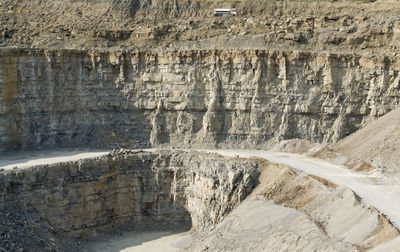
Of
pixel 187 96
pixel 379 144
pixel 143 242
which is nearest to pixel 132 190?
pixel 143 242

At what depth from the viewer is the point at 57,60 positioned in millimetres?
36250

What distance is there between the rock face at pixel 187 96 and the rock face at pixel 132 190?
4.32 metres

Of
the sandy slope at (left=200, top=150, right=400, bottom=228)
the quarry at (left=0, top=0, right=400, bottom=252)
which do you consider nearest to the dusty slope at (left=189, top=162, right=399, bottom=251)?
the quarry at (left=0, top=0, right=400, bottom=252)

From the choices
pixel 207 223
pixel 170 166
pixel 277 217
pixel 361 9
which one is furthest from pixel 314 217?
pixel 361 9

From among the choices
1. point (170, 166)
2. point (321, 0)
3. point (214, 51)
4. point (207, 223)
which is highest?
point (321, 0)

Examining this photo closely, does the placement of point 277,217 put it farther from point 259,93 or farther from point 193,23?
point 193,23

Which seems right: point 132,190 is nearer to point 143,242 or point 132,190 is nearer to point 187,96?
point 143,242

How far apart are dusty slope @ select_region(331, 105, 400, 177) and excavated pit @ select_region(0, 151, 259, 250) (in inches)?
229

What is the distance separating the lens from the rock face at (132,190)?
29516mm

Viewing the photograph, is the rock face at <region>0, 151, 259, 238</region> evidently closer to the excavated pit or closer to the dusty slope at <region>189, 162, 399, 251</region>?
the excavated pit

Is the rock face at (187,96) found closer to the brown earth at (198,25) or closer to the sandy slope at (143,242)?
the brown earth at (198,25)

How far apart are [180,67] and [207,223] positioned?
1079cm

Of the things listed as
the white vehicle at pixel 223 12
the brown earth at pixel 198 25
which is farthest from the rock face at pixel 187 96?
the white vehicle at pixel 223 12

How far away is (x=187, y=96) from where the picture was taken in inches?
1454
